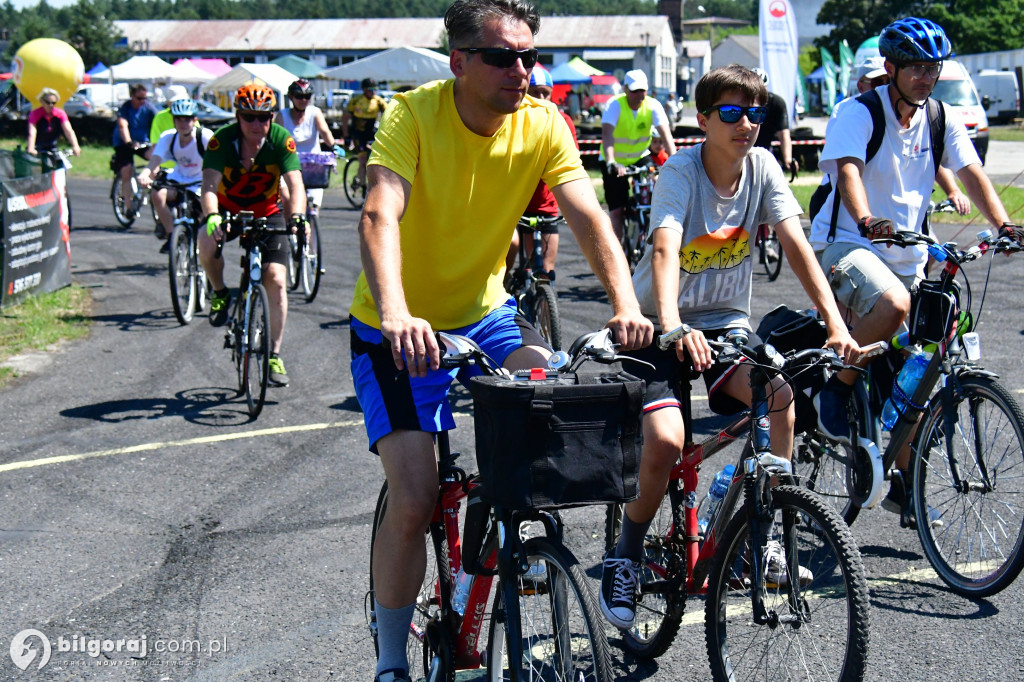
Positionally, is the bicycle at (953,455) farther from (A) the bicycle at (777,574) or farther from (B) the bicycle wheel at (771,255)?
(B) the bicycle wheel at (771,255)

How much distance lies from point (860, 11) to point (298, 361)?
83674mm

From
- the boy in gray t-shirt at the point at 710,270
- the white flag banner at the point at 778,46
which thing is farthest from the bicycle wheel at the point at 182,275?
the white flag banner at the point at 778,46

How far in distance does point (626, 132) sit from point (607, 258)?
9353mm

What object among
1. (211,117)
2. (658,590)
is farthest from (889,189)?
(211,117)

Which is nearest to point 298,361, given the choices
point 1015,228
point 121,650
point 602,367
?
point 602,367

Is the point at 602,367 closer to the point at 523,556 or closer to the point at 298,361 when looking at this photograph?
the point at 298,361

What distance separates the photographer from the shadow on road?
7.37 m

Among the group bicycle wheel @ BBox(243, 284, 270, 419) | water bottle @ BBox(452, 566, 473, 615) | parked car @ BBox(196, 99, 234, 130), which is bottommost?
bicycle wheel @ BBox(243, 284, 270, 419)

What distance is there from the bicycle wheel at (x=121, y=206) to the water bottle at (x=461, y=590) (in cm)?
A: 1673

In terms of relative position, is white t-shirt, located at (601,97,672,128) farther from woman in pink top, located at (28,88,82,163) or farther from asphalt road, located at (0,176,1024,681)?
woman in pink top, located at (28,88,82,163)

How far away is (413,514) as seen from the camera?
3.24 meters

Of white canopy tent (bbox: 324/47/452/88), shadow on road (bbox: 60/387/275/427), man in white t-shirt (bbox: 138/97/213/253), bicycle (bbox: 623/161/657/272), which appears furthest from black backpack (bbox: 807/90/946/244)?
white canopy tent (bbox: 324/47/452/88)

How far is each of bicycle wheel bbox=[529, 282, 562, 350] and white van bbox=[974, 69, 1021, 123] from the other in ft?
162

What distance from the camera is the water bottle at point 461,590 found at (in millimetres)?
3246
